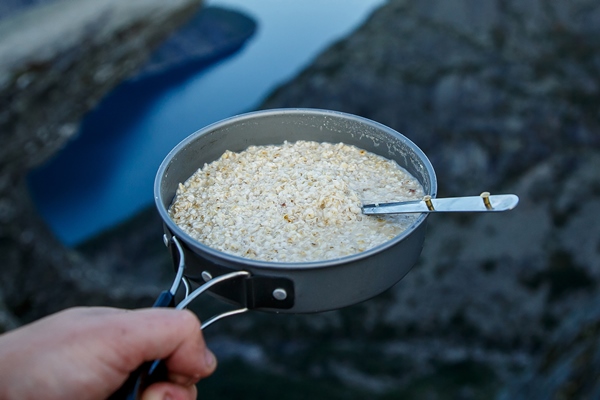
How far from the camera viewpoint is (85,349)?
0.99 metres

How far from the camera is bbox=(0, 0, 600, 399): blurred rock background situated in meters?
4.64

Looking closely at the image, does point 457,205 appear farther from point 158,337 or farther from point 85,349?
point 85,349

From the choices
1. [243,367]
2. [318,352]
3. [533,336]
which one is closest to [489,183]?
[533,336]

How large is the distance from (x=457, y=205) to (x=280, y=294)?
15.5 inches

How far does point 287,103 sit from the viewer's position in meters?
7.95

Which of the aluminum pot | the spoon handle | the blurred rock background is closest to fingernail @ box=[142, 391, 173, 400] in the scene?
the aluminum pot

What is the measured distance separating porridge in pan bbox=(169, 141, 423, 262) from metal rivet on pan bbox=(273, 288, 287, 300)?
0.37ft

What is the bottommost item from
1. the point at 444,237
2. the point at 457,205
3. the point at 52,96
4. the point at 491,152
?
the point at 444,237

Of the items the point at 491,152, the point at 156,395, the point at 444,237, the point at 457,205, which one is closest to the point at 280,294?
the point at 156,395

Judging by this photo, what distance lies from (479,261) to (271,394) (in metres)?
2.38

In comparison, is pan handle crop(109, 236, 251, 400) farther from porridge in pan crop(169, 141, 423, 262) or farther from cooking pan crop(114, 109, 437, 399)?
porridge in pan crop(169, 141, 423, 262)

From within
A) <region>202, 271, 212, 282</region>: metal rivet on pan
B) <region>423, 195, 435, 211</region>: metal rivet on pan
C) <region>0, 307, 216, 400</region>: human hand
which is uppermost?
<region>0, 307, 216, 400</region>: human hand

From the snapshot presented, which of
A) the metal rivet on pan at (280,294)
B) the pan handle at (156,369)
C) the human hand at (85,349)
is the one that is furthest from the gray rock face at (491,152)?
the human hand at (85,349)

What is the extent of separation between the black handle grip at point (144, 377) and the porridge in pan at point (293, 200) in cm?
Answer: 24
